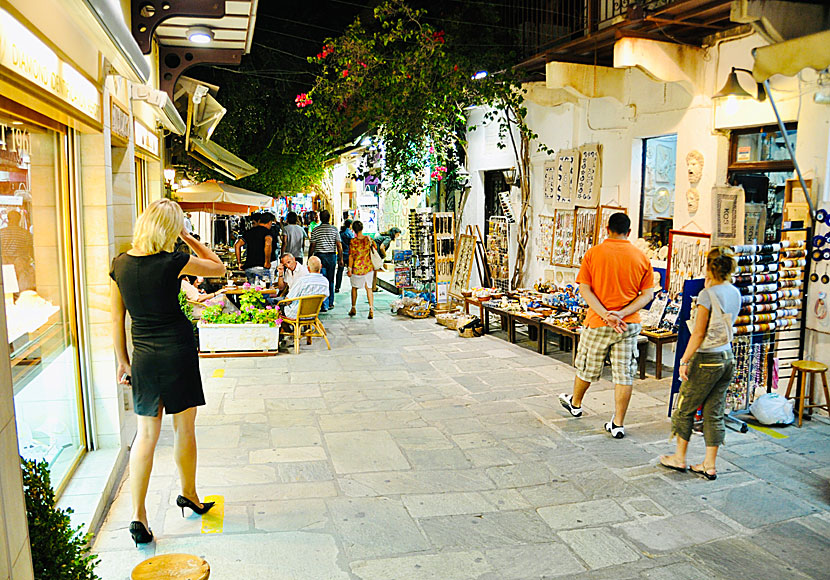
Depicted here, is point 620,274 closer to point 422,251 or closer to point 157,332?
point 157,332

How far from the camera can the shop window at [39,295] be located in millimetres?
3762

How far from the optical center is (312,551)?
4043mm

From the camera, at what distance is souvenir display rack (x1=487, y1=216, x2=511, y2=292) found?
1195 cm

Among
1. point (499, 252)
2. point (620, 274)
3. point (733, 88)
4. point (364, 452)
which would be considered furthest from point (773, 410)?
point (499, 252)

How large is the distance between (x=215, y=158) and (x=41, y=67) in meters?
7.90

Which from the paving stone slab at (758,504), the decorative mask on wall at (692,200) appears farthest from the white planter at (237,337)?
the paving stone slab at (758,504)

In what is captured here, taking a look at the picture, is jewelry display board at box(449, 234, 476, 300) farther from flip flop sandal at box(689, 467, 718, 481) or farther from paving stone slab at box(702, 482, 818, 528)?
paving stone slab at box(702, 482, 818, 528)

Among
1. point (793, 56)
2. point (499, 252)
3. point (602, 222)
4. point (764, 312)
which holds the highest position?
point (793, 56)

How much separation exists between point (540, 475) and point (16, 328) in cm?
375

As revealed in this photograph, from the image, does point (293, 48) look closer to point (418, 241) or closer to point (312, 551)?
point (418, 241)

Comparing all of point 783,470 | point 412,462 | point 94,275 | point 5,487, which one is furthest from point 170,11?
point 783,470

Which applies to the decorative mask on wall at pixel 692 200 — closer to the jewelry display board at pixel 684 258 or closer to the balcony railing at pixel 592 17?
the jewelry display board at pixel 684 258

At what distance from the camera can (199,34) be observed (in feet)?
24.8

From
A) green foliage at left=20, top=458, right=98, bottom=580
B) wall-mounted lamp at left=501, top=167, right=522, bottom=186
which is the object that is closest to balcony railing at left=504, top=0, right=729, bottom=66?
wall-mounted lamp at left=501, top=167, right=522, bottom=186
